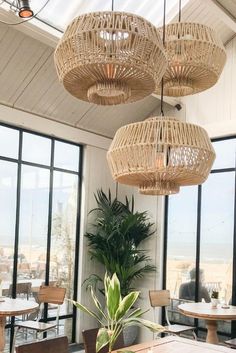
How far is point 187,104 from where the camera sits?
24.2 ft

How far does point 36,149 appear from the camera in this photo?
22.1 feet

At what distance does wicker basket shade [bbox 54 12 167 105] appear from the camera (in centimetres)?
220

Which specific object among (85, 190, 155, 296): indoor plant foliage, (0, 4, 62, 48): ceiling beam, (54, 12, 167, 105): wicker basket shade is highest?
(0, 4, 62, 48): ceiling beam

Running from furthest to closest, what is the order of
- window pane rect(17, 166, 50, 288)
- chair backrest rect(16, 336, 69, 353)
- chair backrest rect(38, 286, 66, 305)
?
window pane rect(17, 166, 50, 288)
chair backrest rect(38, 286, 66, 305)
chair backrest rect(16, 336, 69, 353)

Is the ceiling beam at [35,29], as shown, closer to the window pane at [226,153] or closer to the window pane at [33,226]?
the window pane at [33,226]

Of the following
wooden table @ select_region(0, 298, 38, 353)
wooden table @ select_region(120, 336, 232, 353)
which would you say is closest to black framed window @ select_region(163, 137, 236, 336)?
wooden table @ select_region(0, 298, 38, 353)

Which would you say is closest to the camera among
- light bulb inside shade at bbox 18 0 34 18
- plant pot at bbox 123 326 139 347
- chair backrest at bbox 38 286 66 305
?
light bulb inside shade at bbox 18 0 34 18

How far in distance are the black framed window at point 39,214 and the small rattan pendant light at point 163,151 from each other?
361cm

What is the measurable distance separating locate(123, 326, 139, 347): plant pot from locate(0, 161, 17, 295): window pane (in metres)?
1.96

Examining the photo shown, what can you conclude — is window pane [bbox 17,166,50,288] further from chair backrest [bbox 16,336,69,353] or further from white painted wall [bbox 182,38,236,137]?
chair backrest [bbox 16,336,69,353]

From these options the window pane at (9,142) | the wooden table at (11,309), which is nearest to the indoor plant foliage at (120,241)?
the window pane at (9,142)

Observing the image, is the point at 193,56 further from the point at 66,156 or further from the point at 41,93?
the point at 66,156

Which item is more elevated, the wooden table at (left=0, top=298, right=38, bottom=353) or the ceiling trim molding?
the ceiling trim molding

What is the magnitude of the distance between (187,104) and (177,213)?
5.87 ft
